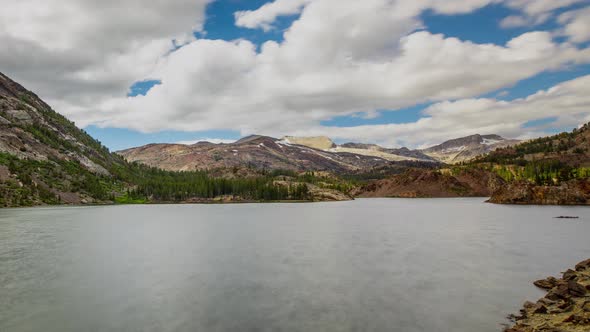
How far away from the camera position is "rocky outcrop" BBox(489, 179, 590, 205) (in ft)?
524

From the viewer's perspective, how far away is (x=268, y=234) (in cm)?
A: 7406

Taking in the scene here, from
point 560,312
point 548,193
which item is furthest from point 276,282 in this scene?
point 548,193

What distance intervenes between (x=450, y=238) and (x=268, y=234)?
33.9 meters

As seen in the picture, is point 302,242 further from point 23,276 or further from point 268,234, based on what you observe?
point 23,276

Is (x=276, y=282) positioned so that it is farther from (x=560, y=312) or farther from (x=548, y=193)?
(x=548, y=193)

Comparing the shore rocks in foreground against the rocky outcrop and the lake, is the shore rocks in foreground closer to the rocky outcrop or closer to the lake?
the lake

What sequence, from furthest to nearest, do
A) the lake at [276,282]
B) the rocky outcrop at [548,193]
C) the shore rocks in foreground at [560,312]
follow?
the rocky outcrop at [548,193] → the lake at [276,282] → the shore rocks in foreground at [560,312]

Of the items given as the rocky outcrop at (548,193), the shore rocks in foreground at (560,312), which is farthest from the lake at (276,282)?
the rocky outcrop at (548,193)

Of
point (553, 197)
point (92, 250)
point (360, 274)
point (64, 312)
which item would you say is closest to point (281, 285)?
point (360, 274)

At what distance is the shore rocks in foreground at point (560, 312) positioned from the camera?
20500mm

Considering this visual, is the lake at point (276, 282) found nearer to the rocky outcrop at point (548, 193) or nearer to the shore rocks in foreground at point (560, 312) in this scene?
the shore rocks in foreground at point (560, 312)

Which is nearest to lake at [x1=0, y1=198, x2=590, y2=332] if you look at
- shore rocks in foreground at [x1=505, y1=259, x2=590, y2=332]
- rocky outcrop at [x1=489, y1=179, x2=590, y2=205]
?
shore rocks in foreground at [x1=505, y1=259, x2=590, y2=332]

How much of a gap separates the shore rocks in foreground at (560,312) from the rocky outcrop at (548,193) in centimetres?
16033

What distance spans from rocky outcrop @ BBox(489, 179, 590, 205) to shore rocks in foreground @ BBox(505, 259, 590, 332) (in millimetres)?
160335
